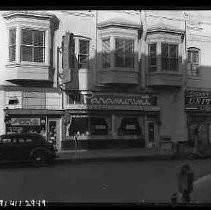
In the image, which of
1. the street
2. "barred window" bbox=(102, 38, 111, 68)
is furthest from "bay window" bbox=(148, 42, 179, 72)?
the street

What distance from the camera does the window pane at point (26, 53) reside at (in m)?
5.31

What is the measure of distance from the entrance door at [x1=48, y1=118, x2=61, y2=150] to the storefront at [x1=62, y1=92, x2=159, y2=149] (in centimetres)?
7

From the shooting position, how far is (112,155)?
5.31 m

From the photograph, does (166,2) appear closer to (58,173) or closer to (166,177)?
(166,177)

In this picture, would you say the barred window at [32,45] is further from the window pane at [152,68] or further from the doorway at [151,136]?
the doorway at [151,136]

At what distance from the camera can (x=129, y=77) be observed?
17.9 feet

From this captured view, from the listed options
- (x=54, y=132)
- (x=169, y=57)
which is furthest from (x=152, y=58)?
(x=54, y=132)

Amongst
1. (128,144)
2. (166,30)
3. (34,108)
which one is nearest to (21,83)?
(34,108)

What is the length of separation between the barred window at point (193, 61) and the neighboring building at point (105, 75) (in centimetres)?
1

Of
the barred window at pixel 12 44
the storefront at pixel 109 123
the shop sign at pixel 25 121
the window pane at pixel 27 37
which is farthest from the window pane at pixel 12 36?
the storefront at pixel 109 123

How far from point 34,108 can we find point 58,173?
0.82 m

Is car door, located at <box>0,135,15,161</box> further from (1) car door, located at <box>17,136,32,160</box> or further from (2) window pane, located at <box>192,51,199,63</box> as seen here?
(2) window pane, located at <box>192,51,199,63</box>

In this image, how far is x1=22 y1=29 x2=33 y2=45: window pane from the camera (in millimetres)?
5328
